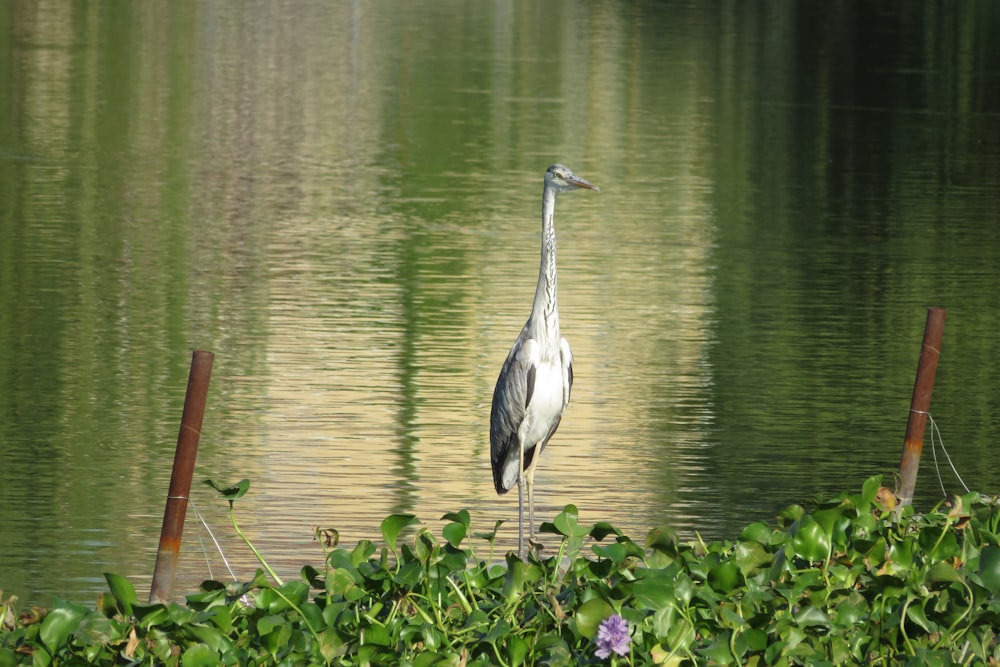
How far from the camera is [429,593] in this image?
8531 millimetres

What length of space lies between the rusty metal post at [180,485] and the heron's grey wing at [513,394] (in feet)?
8.73

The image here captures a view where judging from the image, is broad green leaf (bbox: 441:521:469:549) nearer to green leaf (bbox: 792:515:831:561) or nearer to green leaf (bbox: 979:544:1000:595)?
green leaf (bbox: 792:515:831:561)

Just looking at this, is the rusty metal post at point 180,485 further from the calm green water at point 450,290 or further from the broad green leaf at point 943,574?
the broad green leaf at point 943,574

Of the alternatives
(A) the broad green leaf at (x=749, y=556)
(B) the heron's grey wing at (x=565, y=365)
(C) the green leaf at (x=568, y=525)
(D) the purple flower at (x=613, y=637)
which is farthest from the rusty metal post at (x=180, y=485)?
(B) the heron's grey wing at (x=565, y=365)

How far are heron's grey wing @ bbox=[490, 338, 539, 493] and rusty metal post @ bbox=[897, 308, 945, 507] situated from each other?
7.27 ft

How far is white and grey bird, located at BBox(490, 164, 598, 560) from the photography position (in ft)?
38.0

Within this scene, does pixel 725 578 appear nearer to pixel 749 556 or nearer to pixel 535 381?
pixel 749 556

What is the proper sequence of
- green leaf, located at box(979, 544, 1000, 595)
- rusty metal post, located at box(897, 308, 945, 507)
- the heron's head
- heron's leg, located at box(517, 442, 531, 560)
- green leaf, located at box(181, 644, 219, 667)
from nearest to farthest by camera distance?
green leaf, located at box(181, 644, 219, 667) → green leaf, located at box(979, 544, 1000, 595) → rusty metal post, located at box(897, 308, 945, 507) → heron's leg, located at box(517, 442, 531, 560) → the heron's head

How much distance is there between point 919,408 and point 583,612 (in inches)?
147

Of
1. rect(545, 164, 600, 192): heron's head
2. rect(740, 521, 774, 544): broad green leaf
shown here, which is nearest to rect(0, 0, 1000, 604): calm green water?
rect(545, 164, 600, 192): heron's head

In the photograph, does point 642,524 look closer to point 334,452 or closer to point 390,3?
point 334,452

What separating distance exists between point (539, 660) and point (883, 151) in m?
25.7

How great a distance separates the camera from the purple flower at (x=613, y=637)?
25.4 ft

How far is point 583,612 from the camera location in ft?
26.1
